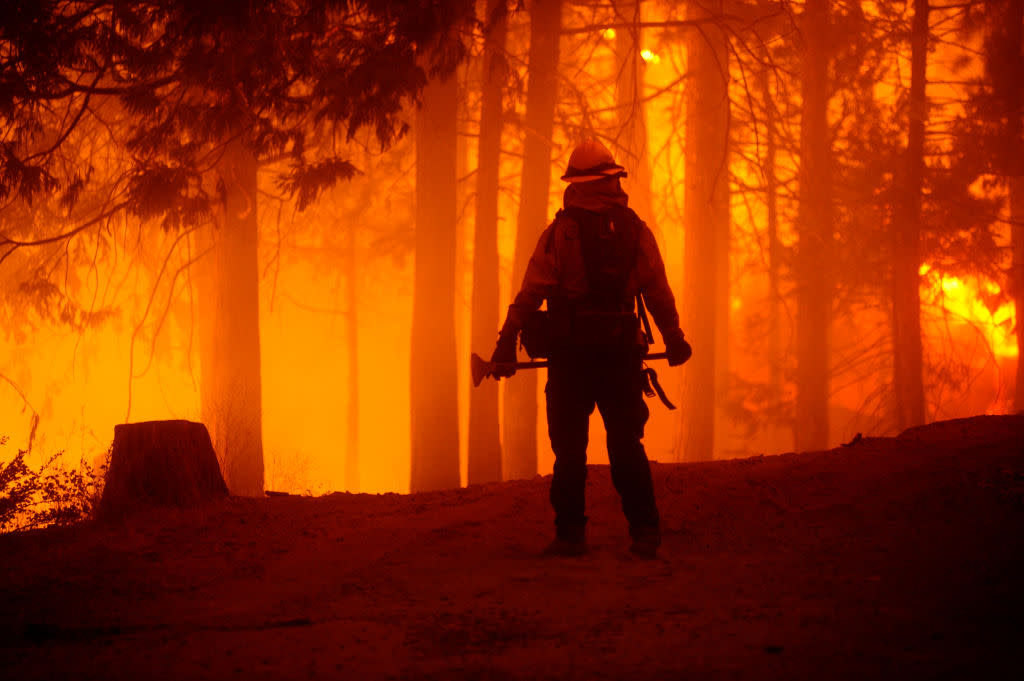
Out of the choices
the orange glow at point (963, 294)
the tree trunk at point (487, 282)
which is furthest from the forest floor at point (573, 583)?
the orange glow at point (963, 294)

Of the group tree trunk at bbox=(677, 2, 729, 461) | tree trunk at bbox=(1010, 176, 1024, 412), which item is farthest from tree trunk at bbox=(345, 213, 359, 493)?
tree trunk at bbox=(1010, 176, 1024, 412)

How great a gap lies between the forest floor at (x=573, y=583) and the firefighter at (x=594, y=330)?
40 centimetres

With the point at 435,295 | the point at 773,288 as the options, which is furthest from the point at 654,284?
the point at 773,288

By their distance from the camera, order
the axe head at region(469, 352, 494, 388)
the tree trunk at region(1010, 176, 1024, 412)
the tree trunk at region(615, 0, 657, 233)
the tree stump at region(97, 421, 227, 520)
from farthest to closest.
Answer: the tree trunk at region(1010, 176, 1024, 412) < the tree trunk at region(615, 0, 657, 233) < the tree stump at region(97, 421, 227, 520) < the axe head at region(469, 352, 494, 388)

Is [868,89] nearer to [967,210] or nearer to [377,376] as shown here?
[967,210]

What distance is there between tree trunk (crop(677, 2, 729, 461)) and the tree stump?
10462 millimetres

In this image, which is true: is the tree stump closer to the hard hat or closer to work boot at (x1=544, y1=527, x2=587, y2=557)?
work boot at (x1=544, y1=527, x2=587, y2=557)

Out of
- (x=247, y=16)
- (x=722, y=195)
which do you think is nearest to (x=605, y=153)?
(x=247, y=16)

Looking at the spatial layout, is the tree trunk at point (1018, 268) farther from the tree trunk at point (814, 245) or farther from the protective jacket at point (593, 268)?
the protective jacket at point (593, 268)

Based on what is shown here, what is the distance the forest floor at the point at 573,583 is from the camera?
3445 mm

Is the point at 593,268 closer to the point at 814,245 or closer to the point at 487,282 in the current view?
the point at 487,282

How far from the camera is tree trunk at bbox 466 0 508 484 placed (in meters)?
12.1

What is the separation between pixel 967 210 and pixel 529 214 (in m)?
10.2

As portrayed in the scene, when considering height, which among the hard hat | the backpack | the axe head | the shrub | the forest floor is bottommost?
the forest floor
